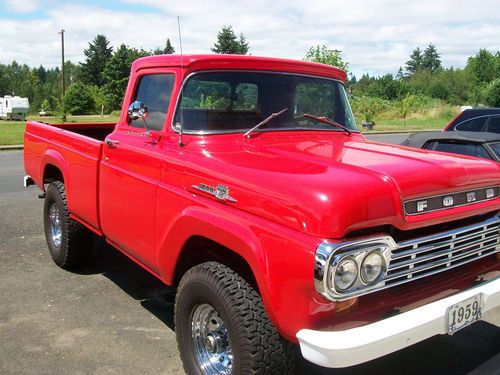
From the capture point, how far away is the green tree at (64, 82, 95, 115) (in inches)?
1812

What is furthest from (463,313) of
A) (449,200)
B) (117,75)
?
(117,75)

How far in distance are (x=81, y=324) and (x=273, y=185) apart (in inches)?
87.9

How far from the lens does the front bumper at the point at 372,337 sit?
2.20 m

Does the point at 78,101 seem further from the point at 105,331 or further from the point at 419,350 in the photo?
the point at 419,350

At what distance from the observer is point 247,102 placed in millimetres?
3652

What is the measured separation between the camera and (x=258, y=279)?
8.09ft

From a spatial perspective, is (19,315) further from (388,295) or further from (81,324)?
(388,295)

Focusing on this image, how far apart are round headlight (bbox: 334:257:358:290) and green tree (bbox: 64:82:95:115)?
153 feet

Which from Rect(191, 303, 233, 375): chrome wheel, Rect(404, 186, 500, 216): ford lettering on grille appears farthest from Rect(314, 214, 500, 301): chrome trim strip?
Rect(191, 303, 233, 375): chrome wheel

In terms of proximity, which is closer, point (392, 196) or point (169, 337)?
point (392, 196)

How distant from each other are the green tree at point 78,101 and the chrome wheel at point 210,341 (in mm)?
45811

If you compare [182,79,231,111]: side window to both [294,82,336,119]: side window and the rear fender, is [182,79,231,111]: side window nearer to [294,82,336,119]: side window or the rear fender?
[294,82,336,119]: side window

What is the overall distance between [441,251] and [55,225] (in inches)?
159

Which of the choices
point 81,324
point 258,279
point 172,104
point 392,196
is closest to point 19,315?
point 81,324
